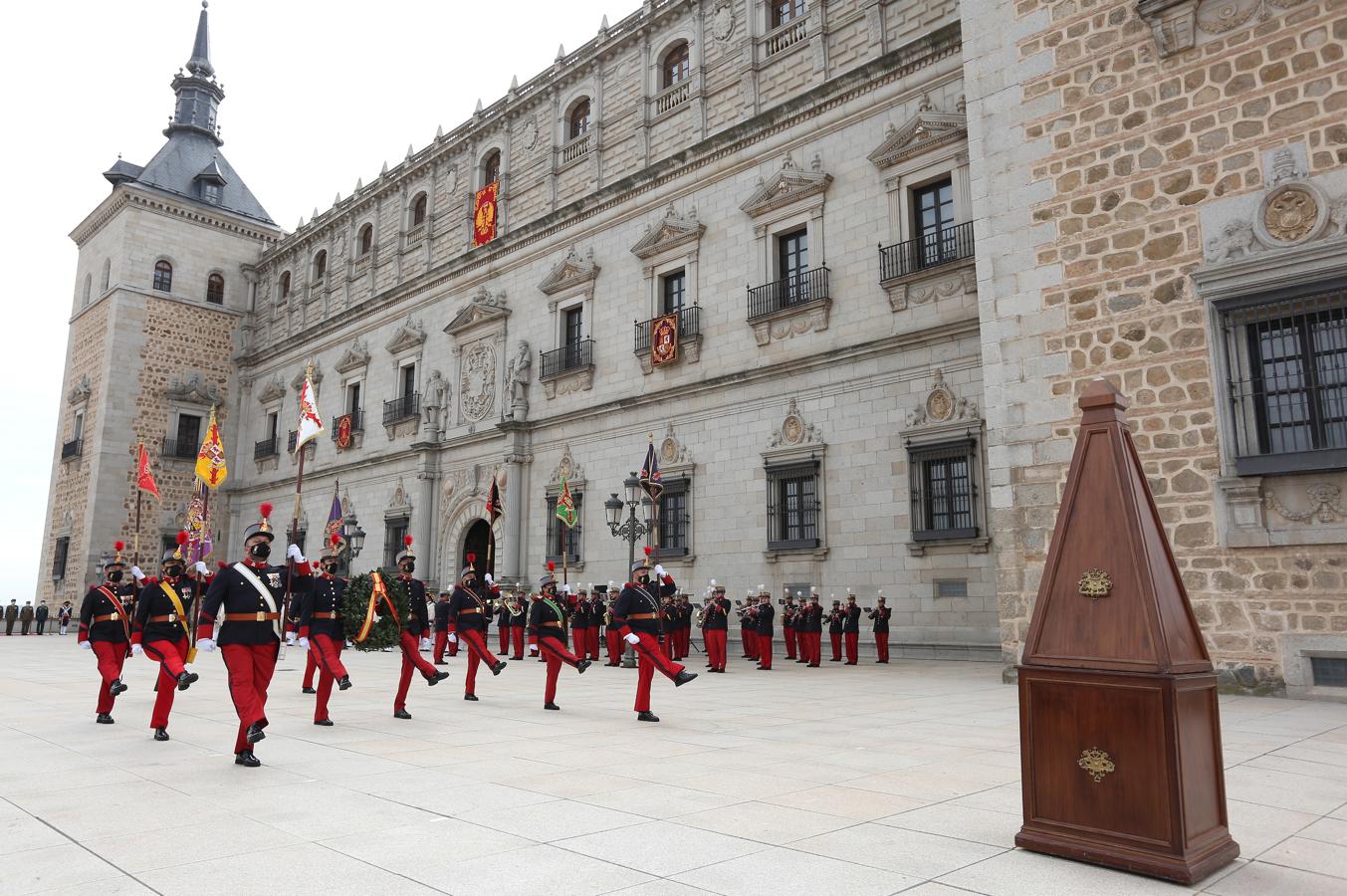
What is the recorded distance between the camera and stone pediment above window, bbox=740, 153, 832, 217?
1872 cm

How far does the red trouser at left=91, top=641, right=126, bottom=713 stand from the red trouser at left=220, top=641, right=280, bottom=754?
9.12 ft

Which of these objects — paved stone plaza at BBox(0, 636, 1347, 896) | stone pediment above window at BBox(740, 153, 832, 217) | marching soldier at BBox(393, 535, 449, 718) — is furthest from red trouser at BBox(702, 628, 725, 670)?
stone pediment above window at BBox(740, 153, 832, 217)

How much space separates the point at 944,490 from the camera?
16094 mm

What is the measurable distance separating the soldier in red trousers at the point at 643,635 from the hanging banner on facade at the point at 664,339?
11193 mm

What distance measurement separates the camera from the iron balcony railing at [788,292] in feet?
60.1

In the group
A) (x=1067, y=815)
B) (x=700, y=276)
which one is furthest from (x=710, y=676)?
(x=1067, y=815)

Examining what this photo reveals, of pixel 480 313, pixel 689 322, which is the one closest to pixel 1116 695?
pixel 689 322

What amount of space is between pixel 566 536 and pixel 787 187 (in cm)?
934

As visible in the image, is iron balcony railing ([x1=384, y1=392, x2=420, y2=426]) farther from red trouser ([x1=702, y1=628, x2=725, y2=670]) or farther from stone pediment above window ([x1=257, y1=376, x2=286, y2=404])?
red trouser ([x1=702, y1=628, x2=725, y2=670])

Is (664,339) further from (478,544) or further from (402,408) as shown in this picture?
(402,408)

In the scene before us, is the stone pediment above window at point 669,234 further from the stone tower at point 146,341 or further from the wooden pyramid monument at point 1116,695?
the stone tower at point 146,341

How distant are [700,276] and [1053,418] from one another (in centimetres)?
1090

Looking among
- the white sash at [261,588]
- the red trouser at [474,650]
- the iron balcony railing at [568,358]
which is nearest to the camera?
the white sash at [261,588]

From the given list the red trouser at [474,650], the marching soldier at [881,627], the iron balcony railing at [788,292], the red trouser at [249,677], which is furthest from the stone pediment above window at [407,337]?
the red trouser at [249,677]
